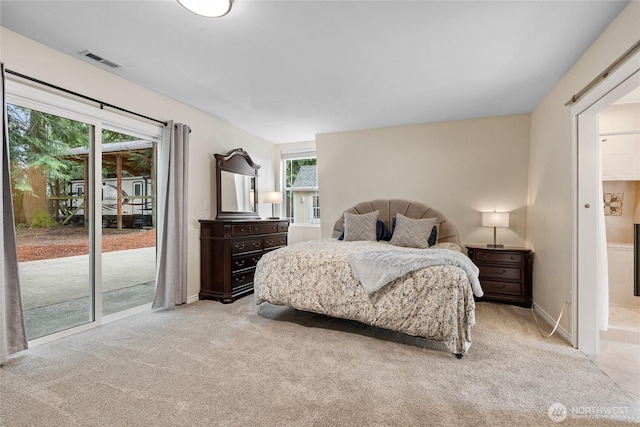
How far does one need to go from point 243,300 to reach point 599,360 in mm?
3539

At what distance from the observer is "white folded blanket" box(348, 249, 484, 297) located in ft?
8.15

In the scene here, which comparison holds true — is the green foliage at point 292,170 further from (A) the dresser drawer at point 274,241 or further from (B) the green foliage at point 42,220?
(B) the green foliage at point 42,220

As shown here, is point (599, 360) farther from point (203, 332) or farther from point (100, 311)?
point (100, 311)

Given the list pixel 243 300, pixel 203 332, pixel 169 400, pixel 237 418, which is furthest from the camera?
pixel 243 300

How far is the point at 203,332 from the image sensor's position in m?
2.79

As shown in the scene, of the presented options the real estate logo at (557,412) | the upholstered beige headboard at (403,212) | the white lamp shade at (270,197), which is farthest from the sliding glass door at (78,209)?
the real estate logo at (557,412)

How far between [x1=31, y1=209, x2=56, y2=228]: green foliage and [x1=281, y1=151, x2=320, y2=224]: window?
3590 mm

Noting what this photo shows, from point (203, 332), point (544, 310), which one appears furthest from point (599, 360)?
point (203, 332)

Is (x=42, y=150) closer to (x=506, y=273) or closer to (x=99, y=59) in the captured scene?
(x=99, y=59)

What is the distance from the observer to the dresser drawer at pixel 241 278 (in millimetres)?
3830

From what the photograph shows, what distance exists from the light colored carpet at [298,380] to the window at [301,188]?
2.98 m

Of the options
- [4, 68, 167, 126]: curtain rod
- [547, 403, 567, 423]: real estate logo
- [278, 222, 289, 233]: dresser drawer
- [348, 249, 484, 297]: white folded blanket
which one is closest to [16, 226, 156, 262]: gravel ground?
[4, 68, 167, 126]: curtain rod

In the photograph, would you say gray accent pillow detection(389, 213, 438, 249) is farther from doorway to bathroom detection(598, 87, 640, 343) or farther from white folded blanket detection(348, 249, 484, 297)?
doorway to bathroom detection(598, 87, 640, 343)

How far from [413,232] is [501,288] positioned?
4.17 feet
